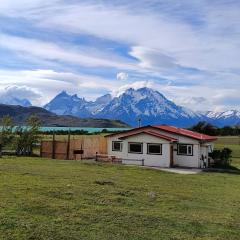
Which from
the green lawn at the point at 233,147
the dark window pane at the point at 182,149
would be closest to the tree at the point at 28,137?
the dark window pane at the point at 182,149

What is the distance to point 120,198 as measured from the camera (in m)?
17.6

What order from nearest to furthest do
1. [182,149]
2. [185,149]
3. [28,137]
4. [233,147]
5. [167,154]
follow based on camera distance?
1. [167,154]
2. [185,149]
3. [182,149]
4. [28,137]
5. [233,147]

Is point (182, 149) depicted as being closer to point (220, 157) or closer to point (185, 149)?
point (185, 149)

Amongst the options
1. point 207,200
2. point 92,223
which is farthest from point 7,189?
point 207,200

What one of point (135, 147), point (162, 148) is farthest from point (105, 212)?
point (135, 147)

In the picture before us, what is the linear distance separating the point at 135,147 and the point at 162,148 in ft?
9.49

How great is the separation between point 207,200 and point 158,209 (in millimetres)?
4733

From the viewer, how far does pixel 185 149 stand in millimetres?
45219

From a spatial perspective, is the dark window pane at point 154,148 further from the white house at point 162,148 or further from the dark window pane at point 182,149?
the dark window pane at point 182,149

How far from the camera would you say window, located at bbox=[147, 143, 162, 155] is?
45.0 metres

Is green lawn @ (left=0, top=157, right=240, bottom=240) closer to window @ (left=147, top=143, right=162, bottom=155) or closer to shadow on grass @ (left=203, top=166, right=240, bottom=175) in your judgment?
shadow on grass @ (left=203, top=166, right=240, bottom=175)

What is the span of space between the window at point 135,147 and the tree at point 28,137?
398 inches

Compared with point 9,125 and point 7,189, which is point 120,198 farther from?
point 9,125

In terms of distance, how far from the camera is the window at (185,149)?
148 feet
